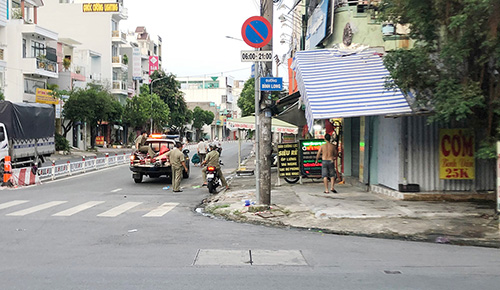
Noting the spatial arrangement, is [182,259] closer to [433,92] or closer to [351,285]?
[351,285]

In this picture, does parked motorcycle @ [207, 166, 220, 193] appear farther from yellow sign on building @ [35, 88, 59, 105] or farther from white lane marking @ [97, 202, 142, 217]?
yellow sign on building @ [35, 88, 59, 105]

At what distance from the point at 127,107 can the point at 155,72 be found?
18322 mm

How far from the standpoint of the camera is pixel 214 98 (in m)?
143

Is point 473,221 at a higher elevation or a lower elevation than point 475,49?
lower

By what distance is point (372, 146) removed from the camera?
1555cm

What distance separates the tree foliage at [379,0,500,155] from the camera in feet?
30.3

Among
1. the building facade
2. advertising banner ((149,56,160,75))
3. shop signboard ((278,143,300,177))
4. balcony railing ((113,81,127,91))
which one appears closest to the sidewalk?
the building facade

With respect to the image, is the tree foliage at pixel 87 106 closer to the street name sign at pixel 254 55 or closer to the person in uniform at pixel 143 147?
the person in uniform at pixel 143 147

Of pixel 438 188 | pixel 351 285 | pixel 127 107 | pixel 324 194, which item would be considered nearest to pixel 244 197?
pixel 324 194

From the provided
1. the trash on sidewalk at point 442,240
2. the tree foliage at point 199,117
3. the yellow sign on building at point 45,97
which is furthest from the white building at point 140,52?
the trash on sidewalk at point 442,240

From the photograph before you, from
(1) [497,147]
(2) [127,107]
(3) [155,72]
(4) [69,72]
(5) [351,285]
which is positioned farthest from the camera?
(3) [155,72]

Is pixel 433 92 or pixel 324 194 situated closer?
pixel 433 92

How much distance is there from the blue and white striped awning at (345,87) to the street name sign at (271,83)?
0.99 m

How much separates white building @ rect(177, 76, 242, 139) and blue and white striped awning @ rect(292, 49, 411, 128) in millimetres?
114078
